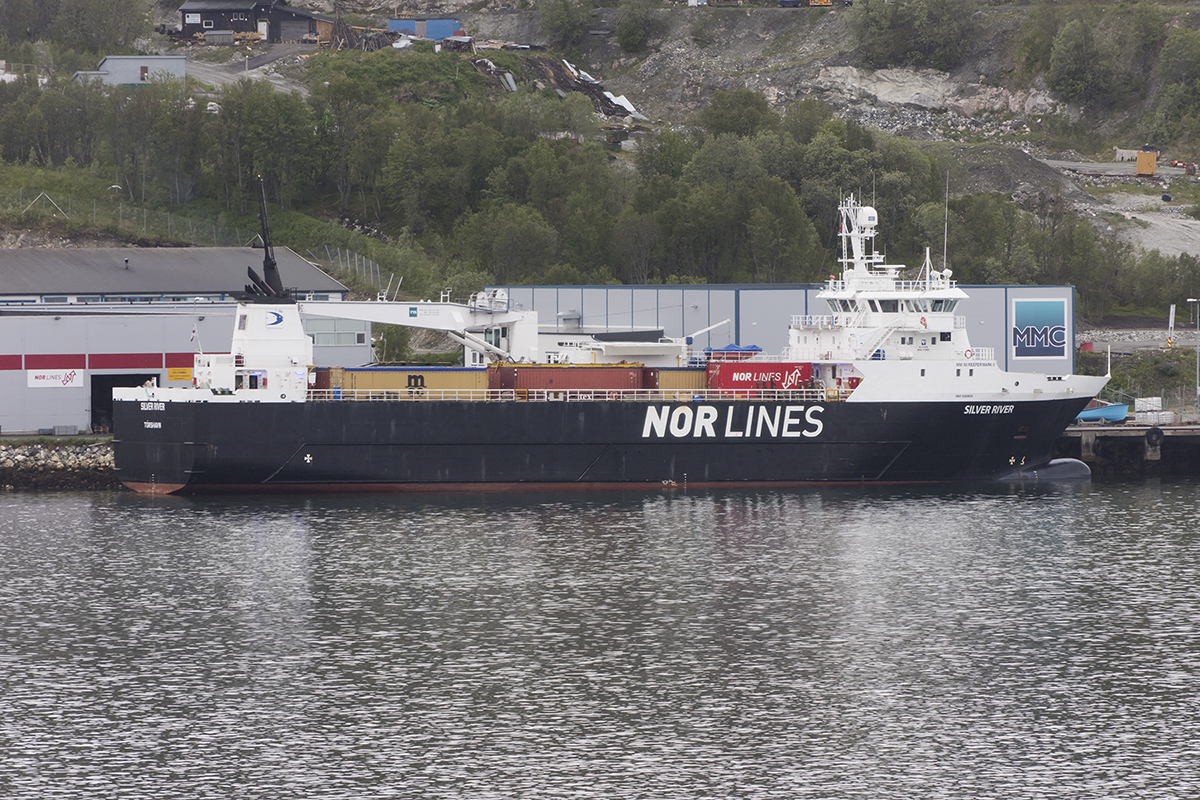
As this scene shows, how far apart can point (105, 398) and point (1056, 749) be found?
147 ft

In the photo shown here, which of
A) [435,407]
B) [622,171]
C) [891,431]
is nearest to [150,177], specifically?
[622,171]

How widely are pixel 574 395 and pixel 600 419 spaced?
180 centimetres

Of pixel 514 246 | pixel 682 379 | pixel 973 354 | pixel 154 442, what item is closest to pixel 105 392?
pixel 154 442

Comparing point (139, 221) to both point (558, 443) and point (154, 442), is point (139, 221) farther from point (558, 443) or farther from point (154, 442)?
point (558, 443)

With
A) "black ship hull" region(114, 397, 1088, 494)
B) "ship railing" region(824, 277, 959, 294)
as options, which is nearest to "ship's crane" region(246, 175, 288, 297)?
"black ship hull" region(114, 397, 1088, 494)

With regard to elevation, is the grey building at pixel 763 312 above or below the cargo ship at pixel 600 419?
above

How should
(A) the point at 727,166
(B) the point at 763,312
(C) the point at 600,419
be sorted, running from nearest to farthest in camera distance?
(C) the point at 600,419
(B) the point at 763,312
(A) the point at 727,166

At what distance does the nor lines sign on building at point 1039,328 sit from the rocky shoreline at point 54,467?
41549 millimetres

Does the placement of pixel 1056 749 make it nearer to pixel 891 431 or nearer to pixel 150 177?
pixel 891 431

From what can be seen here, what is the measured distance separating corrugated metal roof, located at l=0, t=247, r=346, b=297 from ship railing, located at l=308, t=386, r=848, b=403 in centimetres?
2206

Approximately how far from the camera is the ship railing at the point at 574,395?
168ft

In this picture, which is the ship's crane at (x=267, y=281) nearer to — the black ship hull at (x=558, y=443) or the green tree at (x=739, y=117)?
the black ship hull at (x=558, y=443)

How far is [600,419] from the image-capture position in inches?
2020

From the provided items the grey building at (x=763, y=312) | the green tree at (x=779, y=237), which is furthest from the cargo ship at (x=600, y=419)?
the green tree at (x=779, y=237)
